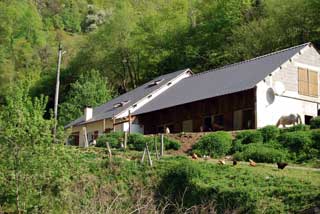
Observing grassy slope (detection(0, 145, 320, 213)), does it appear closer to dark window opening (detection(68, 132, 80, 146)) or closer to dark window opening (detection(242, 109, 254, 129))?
dark window opening (detection(242, 109, 254, 129))

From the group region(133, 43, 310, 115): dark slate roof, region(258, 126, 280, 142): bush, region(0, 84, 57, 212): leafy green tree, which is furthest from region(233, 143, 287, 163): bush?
region(0, 84, 57, 212): leafy green tree

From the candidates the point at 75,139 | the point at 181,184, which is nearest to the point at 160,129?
the point at 75,139

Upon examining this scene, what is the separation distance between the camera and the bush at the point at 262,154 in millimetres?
31356

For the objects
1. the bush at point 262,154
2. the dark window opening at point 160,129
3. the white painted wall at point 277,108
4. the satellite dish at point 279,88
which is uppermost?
the satellite dish at point 279,88

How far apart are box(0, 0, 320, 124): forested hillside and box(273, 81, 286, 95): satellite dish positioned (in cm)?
1600

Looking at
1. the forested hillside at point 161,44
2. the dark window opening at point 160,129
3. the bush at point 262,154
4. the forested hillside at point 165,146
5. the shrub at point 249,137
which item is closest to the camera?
the forested hillside at point 165,146

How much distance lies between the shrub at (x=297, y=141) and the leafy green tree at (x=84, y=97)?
31.5m

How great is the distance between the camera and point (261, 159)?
31.5 meters

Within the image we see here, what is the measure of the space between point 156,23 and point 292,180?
47844 mm

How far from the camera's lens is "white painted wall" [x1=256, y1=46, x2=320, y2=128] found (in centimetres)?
3928

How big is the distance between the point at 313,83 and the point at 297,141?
457 inches

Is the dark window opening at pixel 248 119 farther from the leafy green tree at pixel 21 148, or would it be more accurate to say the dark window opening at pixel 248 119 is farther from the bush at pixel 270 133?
the leafy green tree at pixel 21 148

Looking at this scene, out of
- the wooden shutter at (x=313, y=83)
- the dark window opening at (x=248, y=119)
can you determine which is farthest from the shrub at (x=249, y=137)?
the wooden shutter at (x=313, y=83)

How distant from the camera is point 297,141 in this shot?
3200 cm
